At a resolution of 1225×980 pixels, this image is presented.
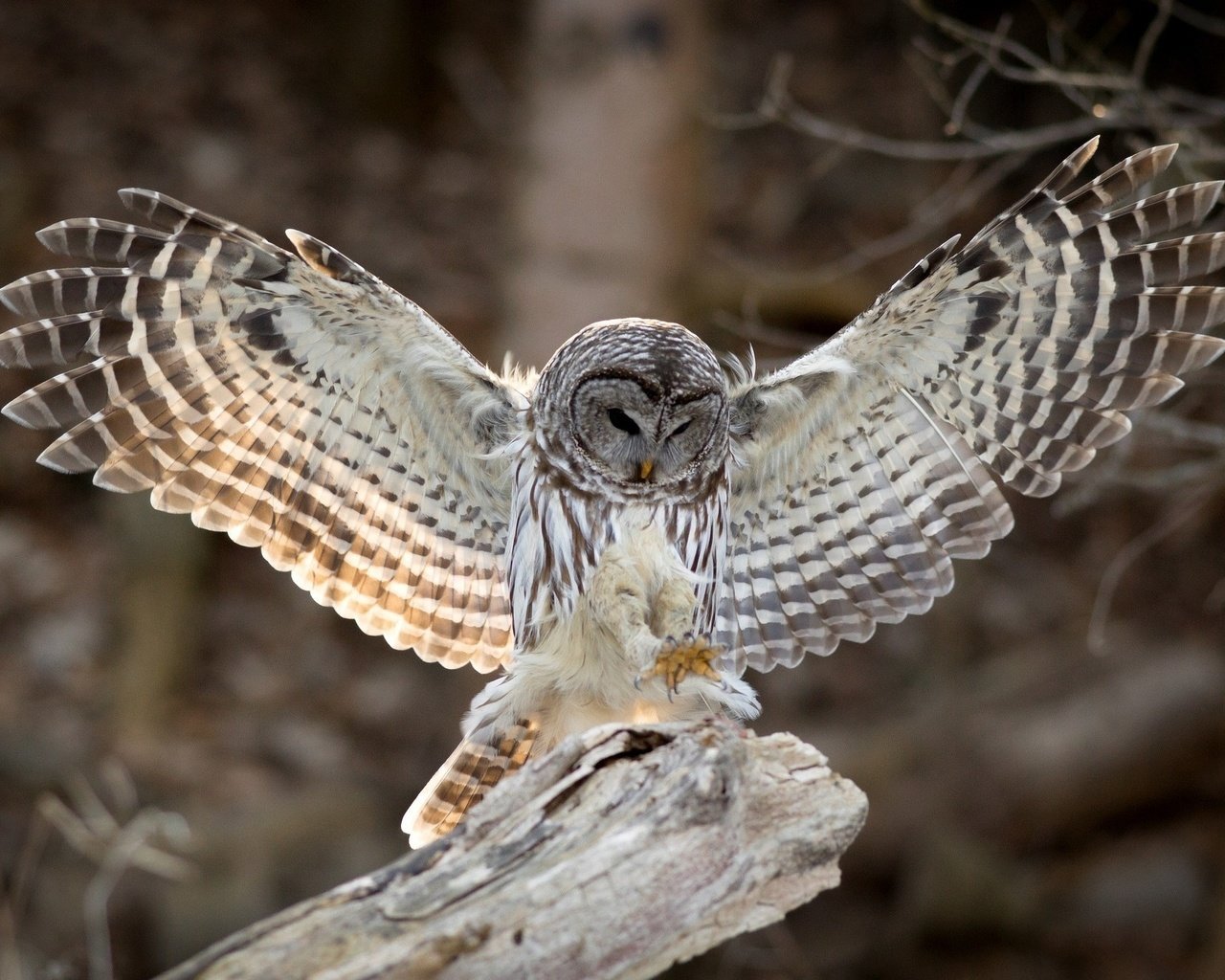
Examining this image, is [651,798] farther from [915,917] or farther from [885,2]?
[885,2]

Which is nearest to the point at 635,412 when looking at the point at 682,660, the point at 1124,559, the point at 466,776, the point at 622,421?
the point at 622,421

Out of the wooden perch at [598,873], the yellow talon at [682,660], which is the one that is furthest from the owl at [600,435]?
the wooden perch at [598,873]

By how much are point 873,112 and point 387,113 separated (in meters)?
4.57

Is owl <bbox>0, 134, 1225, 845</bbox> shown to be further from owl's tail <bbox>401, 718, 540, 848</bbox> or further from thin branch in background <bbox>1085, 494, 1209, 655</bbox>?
thin branch in background <bbox>1085, 494, 1209, 655</bbox>

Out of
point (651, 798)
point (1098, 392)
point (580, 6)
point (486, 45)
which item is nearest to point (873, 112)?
point (486, 45)

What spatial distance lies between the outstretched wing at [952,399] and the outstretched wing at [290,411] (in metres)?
1.02

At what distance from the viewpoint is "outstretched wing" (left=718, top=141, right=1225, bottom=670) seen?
4797mm

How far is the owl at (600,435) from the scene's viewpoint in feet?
15.8

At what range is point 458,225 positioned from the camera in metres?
13.5

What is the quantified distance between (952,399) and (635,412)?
113cm

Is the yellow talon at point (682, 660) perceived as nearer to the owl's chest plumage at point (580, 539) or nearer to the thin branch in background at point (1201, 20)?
the owl's chest plumage at point (580, 539)

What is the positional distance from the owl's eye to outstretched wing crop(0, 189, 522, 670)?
1.42 feet

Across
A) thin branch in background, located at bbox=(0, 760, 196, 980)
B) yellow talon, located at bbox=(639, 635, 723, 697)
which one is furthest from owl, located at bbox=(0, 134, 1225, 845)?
thin branch in background, located at bbox=(0, 760, 196, 980)

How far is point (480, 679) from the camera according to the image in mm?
8688
